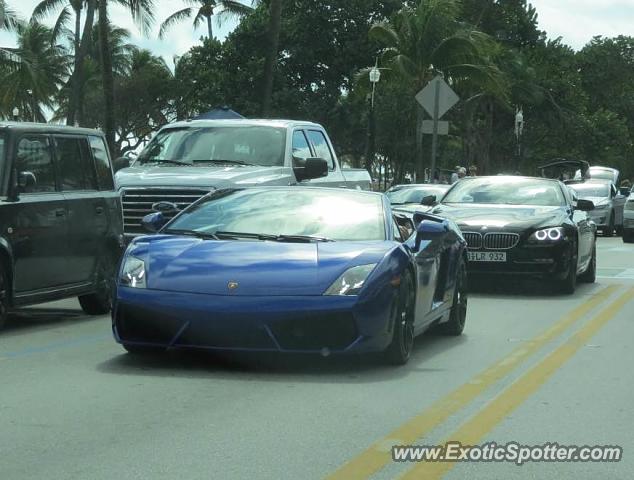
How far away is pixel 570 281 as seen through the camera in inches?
626

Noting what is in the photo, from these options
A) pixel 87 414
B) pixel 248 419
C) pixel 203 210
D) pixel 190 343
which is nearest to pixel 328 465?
pixel 248 419

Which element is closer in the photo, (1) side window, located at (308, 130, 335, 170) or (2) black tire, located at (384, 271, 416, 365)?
(2) black tire, located at (384, 271, 416, 365)

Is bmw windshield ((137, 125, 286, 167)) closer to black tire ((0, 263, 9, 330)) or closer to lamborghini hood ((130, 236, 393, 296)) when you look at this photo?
black tire ((0, 263, 9, 330))

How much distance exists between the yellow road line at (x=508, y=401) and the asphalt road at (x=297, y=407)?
0.04 feet

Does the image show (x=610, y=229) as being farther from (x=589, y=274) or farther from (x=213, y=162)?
(x=213, y=162)

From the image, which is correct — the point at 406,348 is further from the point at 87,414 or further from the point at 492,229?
the point at 492,229

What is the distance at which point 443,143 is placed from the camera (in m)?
74.4

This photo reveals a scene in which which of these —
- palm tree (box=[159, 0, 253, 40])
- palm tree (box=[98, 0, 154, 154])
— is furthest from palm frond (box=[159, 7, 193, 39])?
palm tree (box=[98, 0, 154, 154])

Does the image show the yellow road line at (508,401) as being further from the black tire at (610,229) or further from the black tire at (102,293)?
the black tire at (610,229)

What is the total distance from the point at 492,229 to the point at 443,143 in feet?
194

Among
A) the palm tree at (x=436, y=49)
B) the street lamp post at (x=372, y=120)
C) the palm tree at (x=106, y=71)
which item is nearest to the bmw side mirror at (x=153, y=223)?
the palm tree at (x=106, y=71)

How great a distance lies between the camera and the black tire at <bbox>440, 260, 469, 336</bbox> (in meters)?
11.2

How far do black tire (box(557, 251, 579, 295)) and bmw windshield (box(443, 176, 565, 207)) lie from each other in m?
1.20
